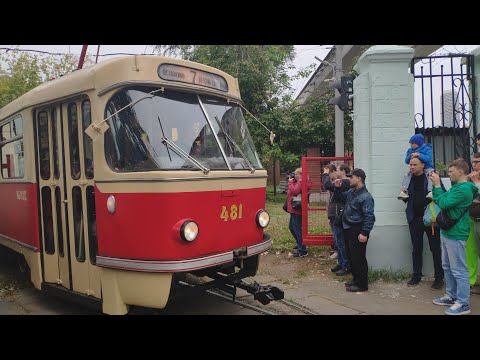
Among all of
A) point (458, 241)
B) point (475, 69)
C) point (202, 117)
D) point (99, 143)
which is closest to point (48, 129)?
point (99, 143)

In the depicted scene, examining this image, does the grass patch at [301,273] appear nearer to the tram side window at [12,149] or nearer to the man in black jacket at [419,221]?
the man in black jacket at [419,221]

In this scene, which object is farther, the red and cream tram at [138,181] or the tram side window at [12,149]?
the tram side window at [12,149]

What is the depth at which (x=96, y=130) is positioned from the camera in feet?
14.9

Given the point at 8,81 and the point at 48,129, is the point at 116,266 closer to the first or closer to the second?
the point at 48,129

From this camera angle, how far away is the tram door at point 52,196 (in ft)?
17.5

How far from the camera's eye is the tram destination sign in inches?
188

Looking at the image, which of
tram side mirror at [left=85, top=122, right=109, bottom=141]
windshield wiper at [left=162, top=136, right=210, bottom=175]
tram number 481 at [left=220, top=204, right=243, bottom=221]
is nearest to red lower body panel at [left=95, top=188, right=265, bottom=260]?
tram number 481 at [left=220, top=204, right=243, bottom=221]

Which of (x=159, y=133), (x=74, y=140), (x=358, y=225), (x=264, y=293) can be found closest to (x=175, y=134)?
(x=159, y=133)

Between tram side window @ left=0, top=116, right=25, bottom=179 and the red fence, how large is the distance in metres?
4.44

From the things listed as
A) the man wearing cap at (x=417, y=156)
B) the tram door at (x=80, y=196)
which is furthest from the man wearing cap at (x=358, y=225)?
the tram door at (x=80, y=196)

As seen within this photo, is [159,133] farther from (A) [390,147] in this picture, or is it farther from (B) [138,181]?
(A) [390,147]

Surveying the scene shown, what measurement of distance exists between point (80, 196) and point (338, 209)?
4028 mm

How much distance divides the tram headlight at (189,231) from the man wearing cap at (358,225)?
2.70 meters

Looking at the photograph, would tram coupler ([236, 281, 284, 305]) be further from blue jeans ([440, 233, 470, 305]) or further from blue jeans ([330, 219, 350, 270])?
blue jeans ([330, 219, 350, 270])
